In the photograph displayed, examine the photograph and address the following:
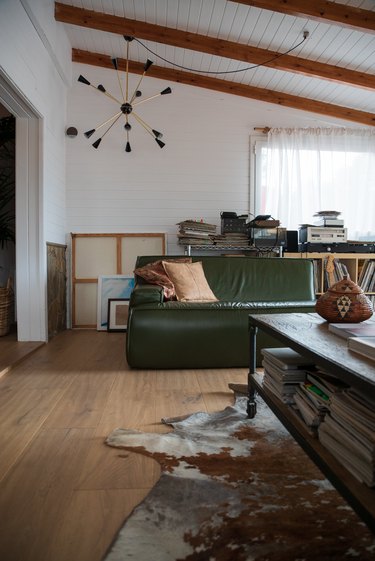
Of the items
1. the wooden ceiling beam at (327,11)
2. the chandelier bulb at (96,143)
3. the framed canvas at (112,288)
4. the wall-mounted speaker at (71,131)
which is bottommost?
the framed canvas at (112,288)

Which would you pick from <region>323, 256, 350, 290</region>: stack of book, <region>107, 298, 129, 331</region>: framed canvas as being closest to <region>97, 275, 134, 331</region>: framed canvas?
<region>107, 298, 129, 331</region>: framed canvas

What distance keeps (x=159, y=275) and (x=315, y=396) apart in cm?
230

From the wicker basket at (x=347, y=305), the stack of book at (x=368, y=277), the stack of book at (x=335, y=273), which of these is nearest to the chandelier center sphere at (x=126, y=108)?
the stack of book at (x=335, y=273)

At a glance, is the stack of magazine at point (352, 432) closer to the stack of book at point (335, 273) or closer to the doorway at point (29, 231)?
the doorway at point (29, 231)

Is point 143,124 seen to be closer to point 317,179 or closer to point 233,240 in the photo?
point 233,240

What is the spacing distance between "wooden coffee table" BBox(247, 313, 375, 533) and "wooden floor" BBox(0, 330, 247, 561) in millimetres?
534

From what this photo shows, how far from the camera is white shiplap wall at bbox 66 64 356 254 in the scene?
487 centimetres

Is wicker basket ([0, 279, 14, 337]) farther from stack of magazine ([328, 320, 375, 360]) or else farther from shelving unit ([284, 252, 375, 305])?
stack of magazine ([328, 320, 375, 360])

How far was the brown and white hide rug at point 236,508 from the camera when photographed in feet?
3.28

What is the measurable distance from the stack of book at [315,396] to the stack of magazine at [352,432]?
0.05 meters

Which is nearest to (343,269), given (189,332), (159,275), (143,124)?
(159,275)

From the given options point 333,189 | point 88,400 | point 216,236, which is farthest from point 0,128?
point 333,189

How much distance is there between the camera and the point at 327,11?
3084mm

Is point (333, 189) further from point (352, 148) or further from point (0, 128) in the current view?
point (0, 128)
